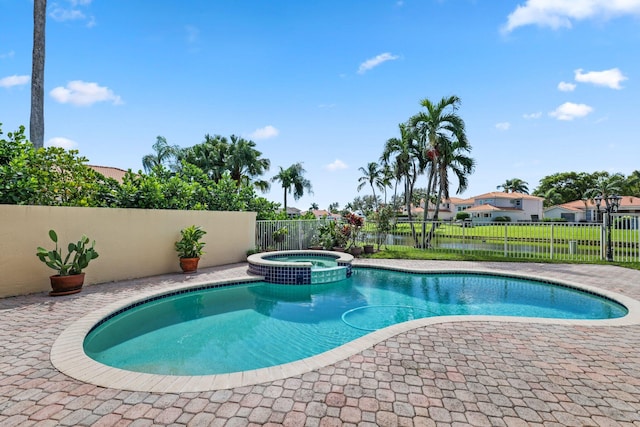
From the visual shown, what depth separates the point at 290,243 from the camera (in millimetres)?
13695

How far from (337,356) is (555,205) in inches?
2285

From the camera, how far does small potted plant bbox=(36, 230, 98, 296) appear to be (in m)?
6.28

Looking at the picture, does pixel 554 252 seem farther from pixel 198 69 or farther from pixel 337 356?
pixel 198 69

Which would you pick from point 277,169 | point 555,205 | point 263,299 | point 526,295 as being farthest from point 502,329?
point 555,205

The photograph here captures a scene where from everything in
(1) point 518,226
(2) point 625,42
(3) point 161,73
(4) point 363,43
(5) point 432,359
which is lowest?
(5) point 432,359

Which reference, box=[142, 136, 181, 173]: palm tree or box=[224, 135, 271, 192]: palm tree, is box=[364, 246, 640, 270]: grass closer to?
box=[224, 135, 271, 192]: palm tree

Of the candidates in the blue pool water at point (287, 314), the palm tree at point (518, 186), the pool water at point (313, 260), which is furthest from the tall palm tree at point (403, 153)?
the palm tree at point (518, 186)

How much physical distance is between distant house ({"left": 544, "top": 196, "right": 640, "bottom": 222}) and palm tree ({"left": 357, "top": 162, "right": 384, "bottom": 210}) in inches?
1014

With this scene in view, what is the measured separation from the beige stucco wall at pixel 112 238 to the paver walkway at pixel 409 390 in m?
2.90

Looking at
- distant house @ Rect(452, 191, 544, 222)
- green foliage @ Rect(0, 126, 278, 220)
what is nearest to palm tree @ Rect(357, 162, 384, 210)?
distant house @ Rect(452, 191, 544, 222)

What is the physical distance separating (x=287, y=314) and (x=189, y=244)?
14.8 feet

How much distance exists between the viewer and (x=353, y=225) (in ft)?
44.1

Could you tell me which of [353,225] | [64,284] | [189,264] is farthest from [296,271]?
[353,225]

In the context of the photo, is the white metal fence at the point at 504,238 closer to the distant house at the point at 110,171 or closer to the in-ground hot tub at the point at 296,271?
the in-ground hot tub at the point at 296,271
